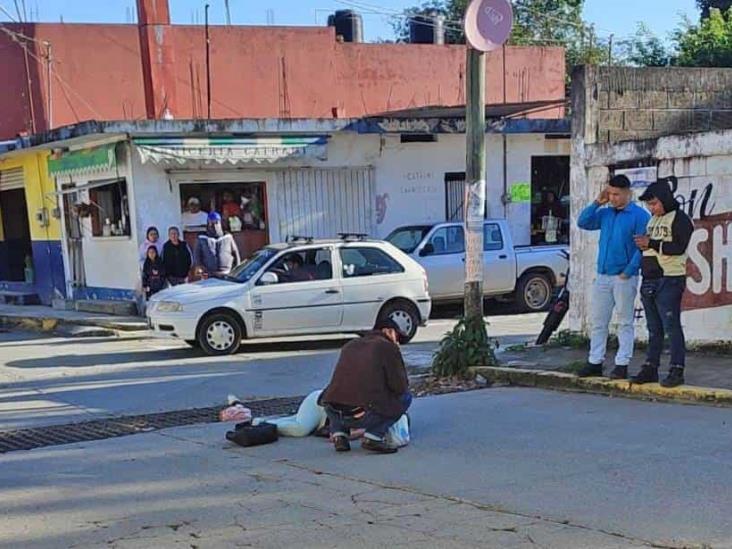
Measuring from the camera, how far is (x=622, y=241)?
792 cm

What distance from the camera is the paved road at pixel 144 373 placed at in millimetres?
9031

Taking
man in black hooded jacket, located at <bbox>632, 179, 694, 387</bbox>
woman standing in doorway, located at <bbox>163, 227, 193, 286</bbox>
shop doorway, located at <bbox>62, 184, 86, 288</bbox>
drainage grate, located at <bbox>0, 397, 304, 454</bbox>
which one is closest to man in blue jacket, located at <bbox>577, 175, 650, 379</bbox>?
man in black hooded jacket, located at <bbox>632, 179, 694, 387</bbox>

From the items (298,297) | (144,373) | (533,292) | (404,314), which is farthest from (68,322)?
(533,292)

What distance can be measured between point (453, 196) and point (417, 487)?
13998 mm

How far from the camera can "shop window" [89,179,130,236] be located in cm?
1681

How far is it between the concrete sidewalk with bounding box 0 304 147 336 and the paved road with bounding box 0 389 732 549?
8.07 metres

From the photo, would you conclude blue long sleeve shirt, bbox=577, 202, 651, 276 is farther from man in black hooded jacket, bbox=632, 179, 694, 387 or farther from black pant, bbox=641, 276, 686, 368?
black pant, bbox=641, 276, 686, 368

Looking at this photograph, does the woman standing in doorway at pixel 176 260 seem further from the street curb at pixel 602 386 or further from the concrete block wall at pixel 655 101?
the concrete block wall at pixel 655 101

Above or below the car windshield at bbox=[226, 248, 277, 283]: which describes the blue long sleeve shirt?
above

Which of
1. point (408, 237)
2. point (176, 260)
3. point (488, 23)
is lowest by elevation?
point (176, 260)

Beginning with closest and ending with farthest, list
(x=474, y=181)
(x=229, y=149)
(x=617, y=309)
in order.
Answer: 1. (x=617, y=309)
2. (x=474, y=181)
3. (x=229, y=149)

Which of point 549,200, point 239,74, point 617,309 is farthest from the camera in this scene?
point 239,74

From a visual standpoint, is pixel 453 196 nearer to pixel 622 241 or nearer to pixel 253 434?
pixel 622 241

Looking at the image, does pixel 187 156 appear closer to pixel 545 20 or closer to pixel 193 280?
pixel 193 280
